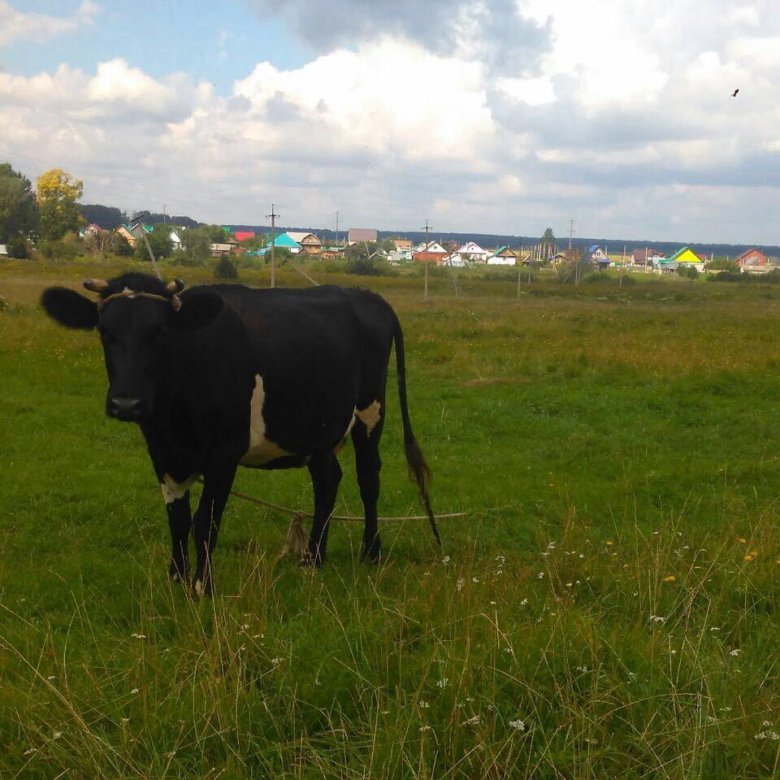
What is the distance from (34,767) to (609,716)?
2196 mm

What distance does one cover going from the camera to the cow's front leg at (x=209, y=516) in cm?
570

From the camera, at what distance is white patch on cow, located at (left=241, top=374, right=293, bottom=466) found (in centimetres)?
607

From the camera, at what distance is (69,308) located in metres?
5.74

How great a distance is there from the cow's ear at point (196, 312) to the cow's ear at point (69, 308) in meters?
0.69

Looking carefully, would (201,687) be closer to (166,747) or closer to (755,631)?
(166,747)

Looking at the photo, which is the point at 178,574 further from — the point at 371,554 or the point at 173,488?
the point at 371,554

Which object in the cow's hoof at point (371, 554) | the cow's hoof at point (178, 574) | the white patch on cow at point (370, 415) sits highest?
the white patch on cow at point (370, 415)

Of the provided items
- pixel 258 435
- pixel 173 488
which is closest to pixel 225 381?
pixel 258 435

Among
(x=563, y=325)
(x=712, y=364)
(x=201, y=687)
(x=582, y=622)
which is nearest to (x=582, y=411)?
(x=712, y=364)

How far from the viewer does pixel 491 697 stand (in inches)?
140

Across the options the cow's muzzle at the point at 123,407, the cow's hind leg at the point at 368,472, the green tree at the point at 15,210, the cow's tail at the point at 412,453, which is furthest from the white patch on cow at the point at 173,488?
the green tree at the point at 15,210

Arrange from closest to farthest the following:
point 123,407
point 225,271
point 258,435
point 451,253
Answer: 1. point 123,407
2. point 258,435
3. point 225,271
4. point 451,253

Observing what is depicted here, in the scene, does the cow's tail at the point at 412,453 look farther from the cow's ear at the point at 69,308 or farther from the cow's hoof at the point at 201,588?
the cow's ear at the point at 69,308

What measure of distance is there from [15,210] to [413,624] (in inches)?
3155
